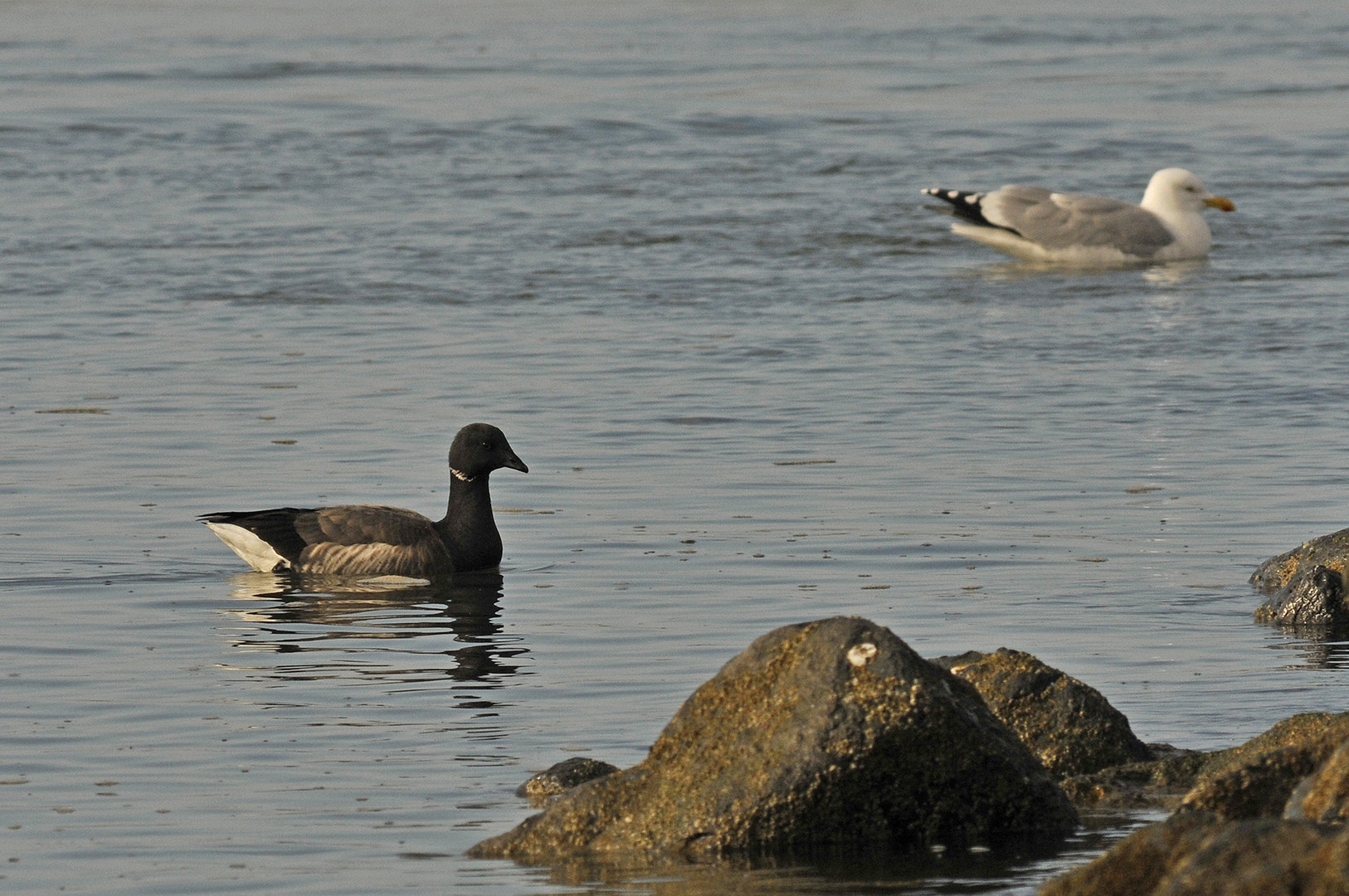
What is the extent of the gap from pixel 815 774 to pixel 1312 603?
422 cm

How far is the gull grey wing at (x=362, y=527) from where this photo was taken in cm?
1209

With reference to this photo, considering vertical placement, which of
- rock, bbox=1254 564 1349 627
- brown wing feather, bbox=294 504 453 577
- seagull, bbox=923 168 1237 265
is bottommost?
rock, bbox=1254 564 1349 627

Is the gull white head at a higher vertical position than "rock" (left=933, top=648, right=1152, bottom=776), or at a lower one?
higher

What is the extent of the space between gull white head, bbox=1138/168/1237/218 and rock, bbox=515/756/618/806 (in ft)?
52.8

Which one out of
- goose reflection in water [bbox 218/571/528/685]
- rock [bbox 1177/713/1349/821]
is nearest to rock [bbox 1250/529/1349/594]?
goose reflection in water [bbox 218/571/528/685]

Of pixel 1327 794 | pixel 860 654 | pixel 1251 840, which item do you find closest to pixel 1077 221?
pixel 860 654

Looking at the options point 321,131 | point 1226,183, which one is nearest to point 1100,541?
point 1226,183

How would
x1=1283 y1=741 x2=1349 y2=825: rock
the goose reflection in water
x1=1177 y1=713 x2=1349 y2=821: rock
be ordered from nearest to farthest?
x1=1283 y1=741 x2=1349 y2=825: rock → x1=1177 y1=713 x2=1349 y2=821: rock → the goose reflection in water

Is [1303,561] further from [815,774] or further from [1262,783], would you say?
[815,774]

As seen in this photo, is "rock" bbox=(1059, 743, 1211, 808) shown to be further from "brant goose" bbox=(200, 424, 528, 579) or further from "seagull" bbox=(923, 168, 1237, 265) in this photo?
"seagull" bbox=(923, 168, 1237, 265)

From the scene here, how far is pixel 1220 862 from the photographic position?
498cm

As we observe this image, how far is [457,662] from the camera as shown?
9.88m

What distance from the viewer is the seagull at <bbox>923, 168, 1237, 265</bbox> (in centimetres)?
2238

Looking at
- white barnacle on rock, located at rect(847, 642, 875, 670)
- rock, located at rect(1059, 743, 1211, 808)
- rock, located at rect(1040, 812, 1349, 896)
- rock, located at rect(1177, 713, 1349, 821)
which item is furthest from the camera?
rock, located at rect(1059, 743, 1211, 808)
